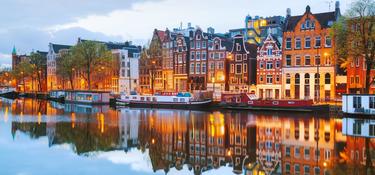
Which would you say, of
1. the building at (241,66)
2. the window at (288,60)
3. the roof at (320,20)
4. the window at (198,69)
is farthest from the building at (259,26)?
the window at (288,60)

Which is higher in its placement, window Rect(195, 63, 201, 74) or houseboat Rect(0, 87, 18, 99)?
window Rect(195, 63, 201, 74)

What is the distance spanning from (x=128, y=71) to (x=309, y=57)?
5480 centimetres

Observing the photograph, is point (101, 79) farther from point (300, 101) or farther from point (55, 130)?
point (55, 130)

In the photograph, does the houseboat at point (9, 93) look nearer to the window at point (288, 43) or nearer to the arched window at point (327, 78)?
the window at point (288, 43)

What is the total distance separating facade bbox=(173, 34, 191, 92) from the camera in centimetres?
9562

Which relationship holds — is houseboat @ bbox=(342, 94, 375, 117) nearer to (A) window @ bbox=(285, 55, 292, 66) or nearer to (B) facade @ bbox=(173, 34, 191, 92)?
(A) window @ bbox=(285, 55, 292, 66)

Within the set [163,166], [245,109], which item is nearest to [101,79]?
[245,109]

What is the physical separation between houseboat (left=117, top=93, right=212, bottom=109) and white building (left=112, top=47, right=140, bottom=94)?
1093 inches

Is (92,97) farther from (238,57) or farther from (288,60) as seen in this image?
(288,60)

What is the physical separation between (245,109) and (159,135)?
3550 centimetres

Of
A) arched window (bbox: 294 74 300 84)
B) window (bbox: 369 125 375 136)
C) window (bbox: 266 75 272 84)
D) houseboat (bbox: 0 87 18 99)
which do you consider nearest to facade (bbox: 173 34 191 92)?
window (bbox: 266 75 272 84)

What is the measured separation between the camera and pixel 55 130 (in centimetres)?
3975

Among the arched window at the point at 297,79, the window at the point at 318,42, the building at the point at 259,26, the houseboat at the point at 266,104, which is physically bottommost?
the houseboat at the point at 266,104

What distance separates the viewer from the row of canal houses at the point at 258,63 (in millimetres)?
73750
